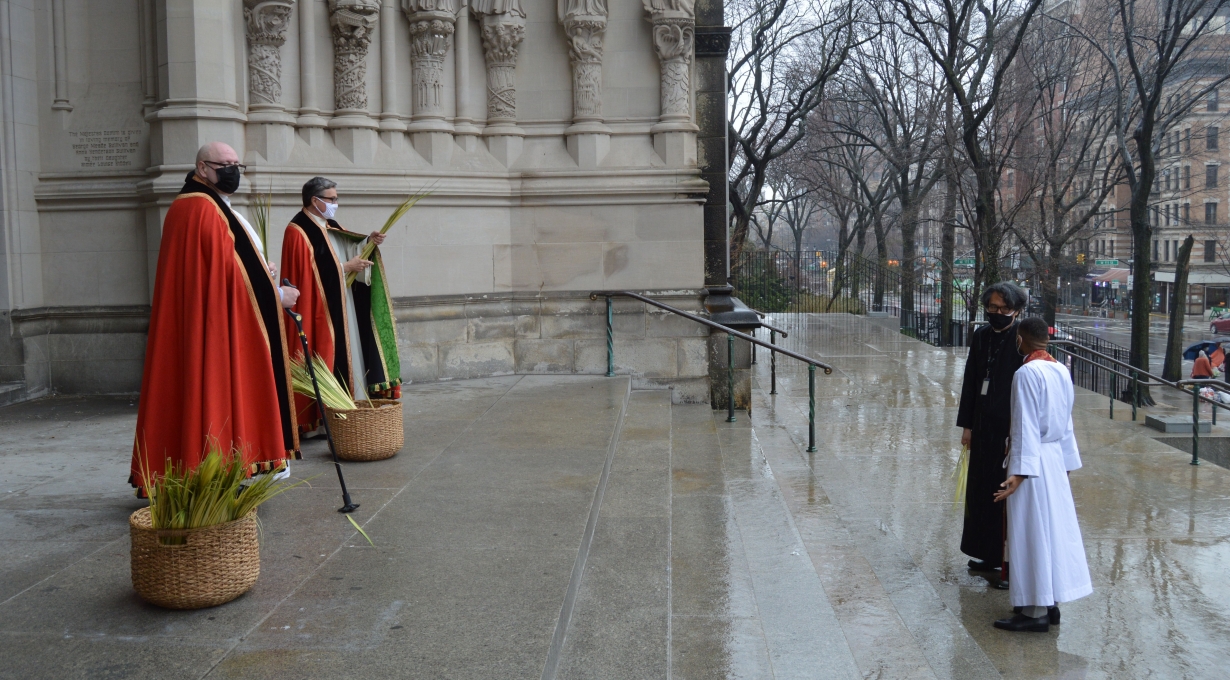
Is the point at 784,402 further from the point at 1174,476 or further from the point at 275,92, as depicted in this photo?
the point at 275,92

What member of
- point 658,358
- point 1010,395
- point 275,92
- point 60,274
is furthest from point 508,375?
point 1010,395

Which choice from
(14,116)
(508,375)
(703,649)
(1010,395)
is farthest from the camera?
(508,375)

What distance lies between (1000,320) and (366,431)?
3.53 metres

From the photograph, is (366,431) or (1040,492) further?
(366,431)

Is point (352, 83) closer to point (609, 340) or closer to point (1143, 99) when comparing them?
point (609, 340)

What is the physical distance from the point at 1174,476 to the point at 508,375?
240 inches

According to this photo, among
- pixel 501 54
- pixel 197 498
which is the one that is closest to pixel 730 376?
pixel 501 54

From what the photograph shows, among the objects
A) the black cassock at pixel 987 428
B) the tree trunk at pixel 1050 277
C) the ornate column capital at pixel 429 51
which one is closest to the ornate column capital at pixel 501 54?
the ornate column capital at pixel 429 51

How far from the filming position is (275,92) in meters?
Result: 8.63

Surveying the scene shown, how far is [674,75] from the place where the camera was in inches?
392

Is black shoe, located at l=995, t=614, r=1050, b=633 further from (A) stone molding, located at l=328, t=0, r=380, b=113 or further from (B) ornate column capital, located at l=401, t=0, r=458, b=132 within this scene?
(A) stone molding, located at l=328, t=0, r=380, b=113

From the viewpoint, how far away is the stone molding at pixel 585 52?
9758 mm

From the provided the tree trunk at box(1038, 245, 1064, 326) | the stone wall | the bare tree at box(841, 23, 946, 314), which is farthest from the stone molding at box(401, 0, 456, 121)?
the bare tree at box(841, 23, 946, 314)

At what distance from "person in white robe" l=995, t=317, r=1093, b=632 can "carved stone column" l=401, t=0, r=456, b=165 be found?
6146mm
